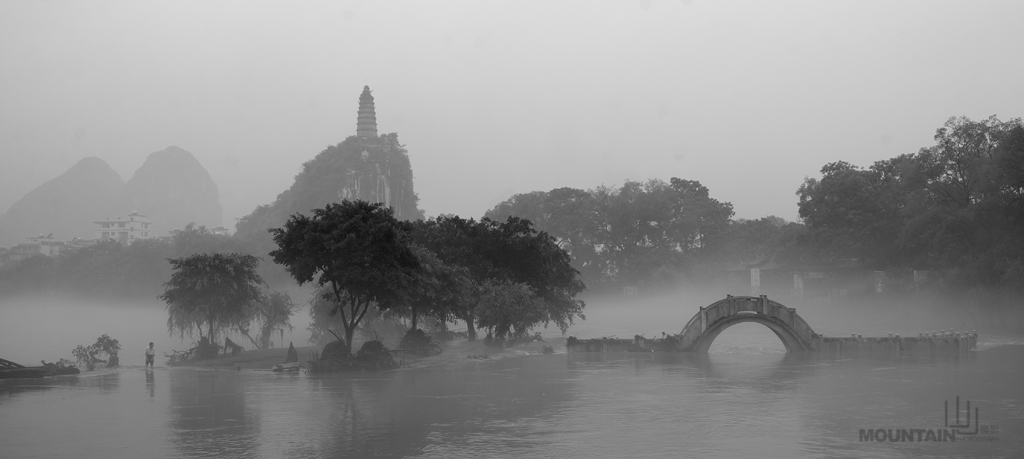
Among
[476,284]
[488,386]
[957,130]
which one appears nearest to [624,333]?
[476,284]

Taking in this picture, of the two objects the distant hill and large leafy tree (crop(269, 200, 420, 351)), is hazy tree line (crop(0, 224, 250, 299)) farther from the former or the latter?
large leafy tree (crop(269, 200, 420, 351))

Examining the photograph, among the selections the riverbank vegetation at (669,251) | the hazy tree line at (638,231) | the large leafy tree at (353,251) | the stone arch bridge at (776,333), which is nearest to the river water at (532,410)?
the stone arch bridge at (776,333)

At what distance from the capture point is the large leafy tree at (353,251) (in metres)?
41.6

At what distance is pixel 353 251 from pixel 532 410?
517 inches

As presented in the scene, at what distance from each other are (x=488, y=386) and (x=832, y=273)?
181ft

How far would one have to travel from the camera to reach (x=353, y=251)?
41.6m

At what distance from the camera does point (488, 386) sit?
39031mm

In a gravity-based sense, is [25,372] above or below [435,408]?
above

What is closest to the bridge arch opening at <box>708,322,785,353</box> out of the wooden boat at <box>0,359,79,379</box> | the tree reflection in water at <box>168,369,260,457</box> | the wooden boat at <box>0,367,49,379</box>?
the tree reflection in water at <box>168,369,260,457</box>

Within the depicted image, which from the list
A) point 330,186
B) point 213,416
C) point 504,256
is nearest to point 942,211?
point 504,256

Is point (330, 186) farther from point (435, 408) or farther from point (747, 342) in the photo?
point (435, 408)

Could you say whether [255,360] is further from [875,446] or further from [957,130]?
[957,130]

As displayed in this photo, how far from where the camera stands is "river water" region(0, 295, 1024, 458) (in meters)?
25.7

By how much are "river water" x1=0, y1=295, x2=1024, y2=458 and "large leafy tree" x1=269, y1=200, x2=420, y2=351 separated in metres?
4.11
